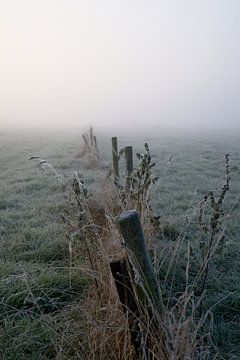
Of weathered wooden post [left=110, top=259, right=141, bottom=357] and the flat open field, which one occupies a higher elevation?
weathered wooden post [left=110, top=259, right=141, bottom=357]

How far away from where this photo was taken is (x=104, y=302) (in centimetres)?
320

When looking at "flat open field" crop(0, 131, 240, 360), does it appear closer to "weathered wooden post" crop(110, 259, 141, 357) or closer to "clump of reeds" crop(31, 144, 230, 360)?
"clump of reeds" crop(31, 144, 230, 360)

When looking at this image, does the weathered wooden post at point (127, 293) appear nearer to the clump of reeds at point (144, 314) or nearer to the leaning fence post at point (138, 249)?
the clump of reeds at point (144, 314)

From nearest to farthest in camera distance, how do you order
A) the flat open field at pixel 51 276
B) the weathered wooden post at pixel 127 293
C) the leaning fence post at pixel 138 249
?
the leaning fence post at pixel 138 249
the weathered wooden post at pixel 127 293
the flat open field at pixel 51 276

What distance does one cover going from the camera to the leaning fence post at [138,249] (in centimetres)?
215

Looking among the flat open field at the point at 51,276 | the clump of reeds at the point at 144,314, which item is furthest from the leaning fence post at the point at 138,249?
the flat open field at the point at 51,276

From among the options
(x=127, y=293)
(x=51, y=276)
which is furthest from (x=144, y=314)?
(x=51, y=276)

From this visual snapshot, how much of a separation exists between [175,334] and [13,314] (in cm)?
160

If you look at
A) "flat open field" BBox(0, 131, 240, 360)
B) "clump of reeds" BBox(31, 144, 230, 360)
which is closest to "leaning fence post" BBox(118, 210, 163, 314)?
"clump of reeds" BBox(31, 144, 230, 360)

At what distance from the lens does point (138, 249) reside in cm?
221

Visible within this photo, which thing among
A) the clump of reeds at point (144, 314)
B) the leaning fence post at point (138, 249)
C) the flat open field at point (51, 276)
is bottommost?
the flat open field at point (51, 276)

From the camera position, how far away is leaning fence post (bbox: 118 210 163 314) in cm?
215

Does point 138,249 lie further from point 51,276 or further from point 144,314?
point 51,276

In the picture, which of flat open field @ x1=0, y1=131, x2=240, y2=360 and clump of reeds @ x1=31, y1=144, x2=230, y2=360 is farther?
flat open field @ x1=0, y1=131, x2=240, y2=360
